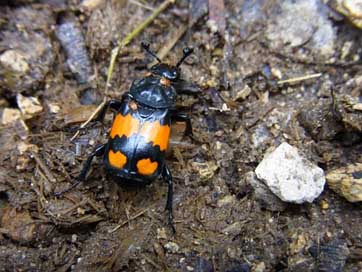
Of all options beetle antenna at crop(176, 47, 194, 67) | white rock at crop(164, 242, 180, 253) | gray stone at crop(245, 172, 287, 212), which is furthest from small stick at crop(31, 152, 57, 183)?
gray stone at crop(245, 172, 287, 212)

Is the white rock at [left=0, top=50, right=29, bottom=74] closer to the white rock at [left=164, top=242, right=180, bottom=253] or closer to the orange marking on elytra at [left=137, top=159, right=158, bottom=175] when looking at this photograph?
the orange marking on elytra at [left=137, top=159, right=158, bottom=175]

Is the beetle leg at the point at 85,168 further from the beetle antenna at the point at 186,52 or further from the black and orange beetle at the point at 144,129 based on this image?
the beetle antenna at the point at 186,52

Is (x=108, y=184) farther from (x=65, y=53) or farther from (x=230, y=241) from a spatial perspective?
(x=65, y=53)

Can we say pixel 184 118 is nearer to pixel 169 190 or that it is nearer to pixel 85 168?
pixel 169 190

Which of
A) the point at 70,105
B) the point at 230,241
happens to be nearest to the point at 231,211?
the point at 230,241

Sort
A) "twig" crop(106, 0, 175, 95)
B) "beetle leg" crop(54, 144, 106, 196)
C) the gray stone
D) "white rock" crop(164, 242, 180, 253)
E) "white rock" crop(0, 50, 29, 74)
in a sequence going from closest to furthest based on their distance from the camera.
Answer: "white rock" crop(164, 242, 180, 253) → the gray stone → "beetle leg" crop(54, 144, 106, 196) → "white rock" crop(0, 50, 29, 74) → "twig" crop(106, 0, 175, 95)

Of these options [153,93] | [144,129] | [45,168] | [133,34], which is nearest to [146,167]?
[144,129]
